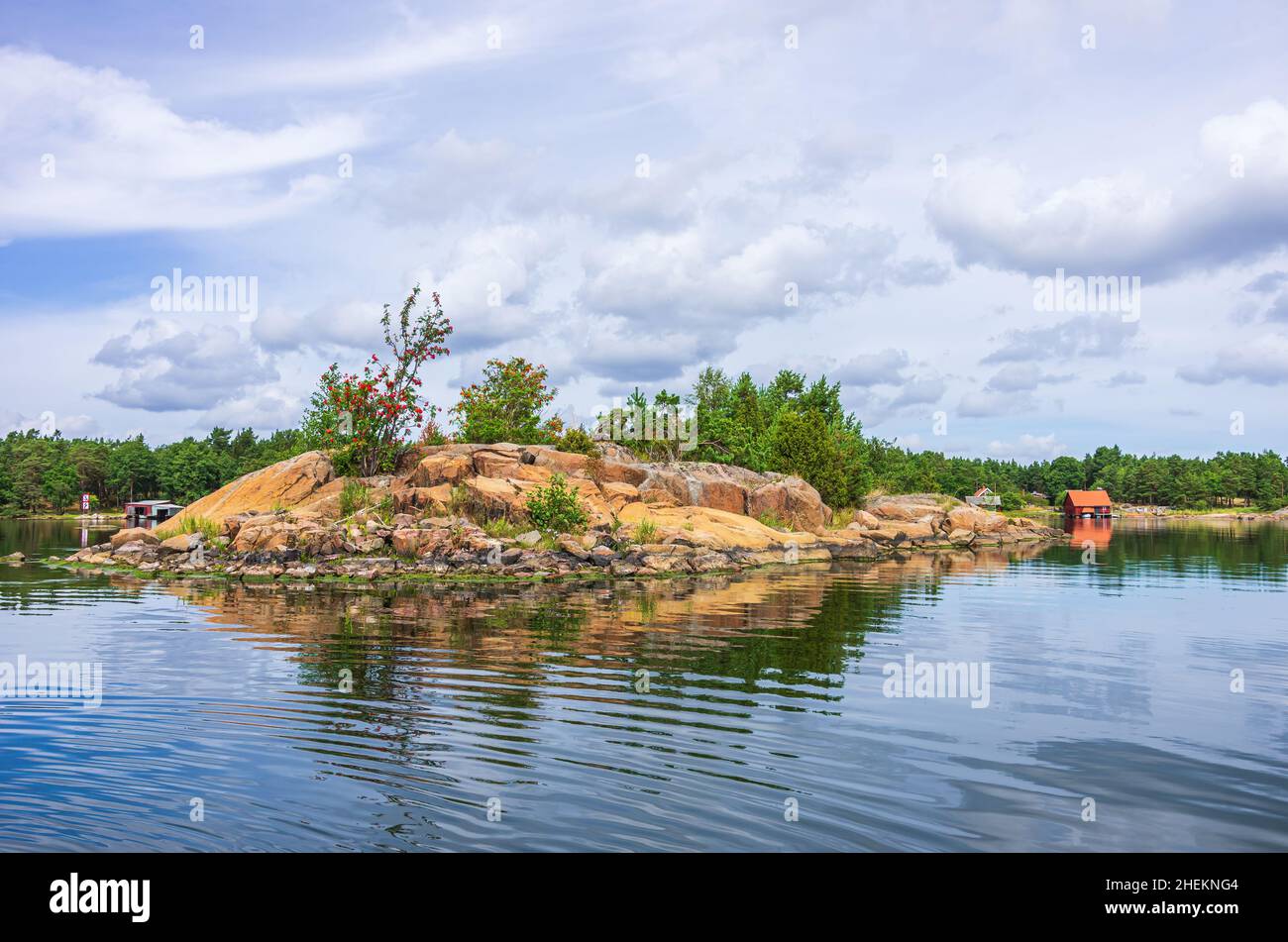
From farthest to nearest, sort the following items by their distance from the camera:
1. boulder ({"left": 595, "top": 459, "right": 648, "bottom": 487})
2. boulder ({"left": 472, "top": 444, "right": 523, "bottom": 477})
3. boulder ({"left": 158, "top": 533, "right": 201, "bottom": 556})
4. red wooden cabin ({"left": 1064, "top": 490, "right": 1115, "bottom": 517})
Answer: red wooden cabin ({"left": 1064, "top": 490, "right": 1115, "bottom": 517}) < boulder ({"left": 595, "top": 459, "right": 648, "bottom": 487}) < boulder ({"left": 472, "top": 444, "right": 523, "bottom": 477}) < boulder ({"left": 158, "top": 533, "right": 201, "bottom": 556})

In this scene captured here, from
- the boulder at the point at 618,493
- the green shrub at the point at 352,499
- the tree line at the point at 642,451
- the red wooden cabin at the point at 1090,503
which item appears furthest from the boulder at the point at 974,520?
the red wooden cabin at the point at 1090,503

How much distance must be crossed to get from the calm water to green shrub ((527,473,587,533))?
1394 cm

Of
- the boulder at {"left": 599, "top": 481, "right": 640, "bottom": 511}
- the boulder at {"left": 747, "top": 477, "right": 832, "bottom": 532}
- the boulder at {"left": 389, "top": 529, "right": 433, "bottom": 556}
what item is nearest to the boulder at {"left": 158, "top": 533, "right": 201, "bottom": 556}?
the boulder at {"left": 389, "top": 529, "right": 433, "bottom": 556}

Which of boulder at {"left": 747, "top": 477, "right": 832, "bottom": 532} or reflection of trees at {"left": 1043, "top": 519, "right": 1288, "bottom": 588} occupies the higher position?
boulder at {"left": 747, "top": 477, "right": 832, "bottom": 532}

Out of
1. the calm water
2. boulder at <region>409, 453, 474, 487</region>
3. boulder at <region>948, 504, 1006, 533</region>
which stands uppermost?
boulder at <region>409, 453, 474, 487</region>

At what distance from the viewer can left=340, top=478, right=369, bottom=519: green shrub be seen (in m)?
40.8

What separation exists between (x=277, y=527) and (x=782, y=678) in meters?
28.0

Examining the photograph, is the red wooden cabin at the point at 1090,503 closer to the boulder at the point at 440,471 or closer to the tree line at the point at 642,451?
the tree line at the point at 642,451

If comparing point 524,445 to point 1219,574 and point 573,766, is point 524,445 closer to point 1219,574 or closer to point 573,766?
point 1219,574

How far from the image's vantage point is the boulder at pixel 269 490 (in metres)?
43.1

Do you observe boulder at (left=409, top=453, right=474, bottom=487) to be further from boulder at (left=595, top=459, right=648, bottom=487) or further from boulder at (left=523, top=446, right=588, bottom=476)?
boulder at (left=595, top=459, right=648, bottom=487)

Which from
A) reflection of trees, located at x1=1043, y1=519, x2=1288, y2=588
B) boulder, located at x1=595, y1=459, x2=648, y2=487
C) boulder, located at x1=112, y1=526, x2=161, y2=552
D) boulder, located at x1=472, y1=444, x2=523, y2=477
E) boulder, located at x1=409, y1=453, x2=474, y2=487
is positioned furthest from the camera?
boulder, located at x1=595, y1=459, x2=648, y2=487

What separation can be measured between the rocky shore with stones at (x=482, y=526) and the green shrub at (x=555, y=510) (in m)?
0.63
